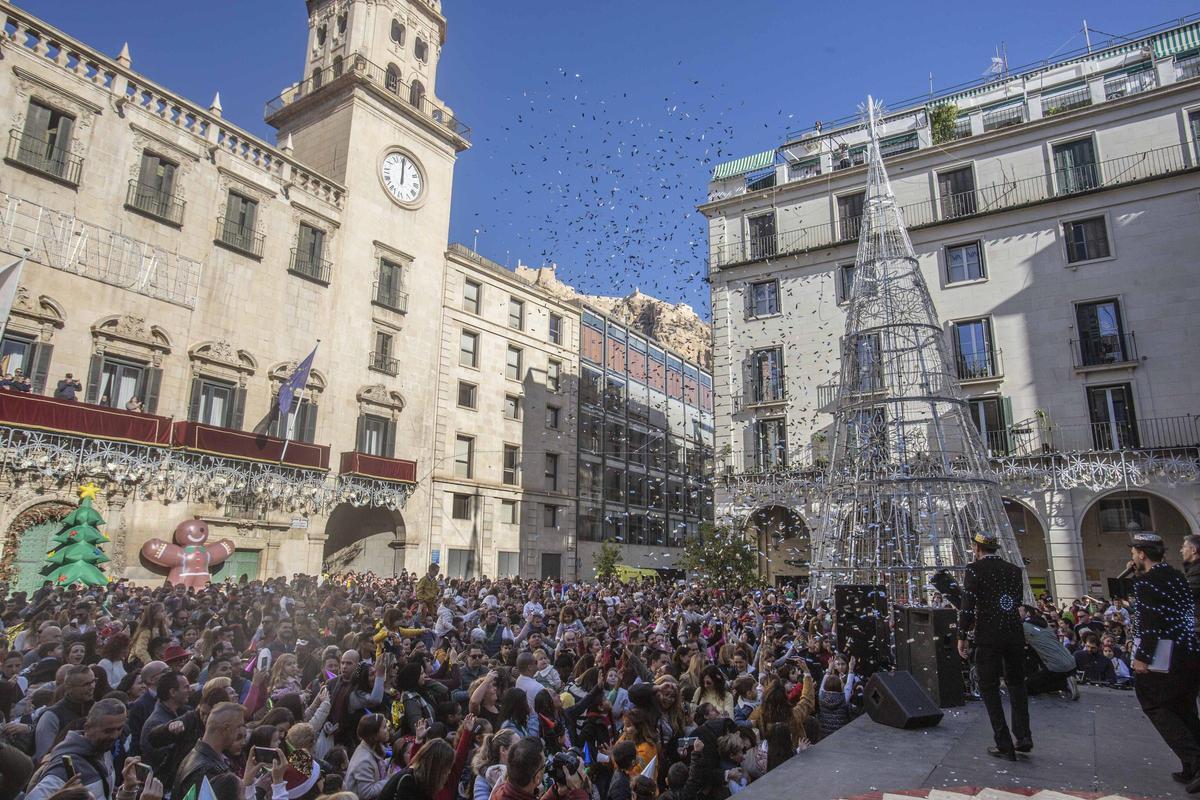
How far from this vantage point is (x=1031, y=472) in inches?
904

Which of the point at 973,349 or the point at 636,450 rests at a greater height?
the point at 973,349

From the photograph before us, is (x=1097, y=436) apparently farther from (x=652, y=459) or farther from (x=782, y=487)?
(x=652, y=459)

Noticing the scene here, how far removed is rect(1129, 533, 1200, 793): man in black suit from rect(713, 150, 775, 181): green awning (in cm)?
2825

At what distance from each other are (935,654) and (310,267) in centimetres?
2562

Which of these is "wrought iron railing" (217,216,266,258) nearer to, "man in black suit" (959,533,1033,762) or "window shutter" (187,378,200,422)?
"window shutter" (187,378,200,422)

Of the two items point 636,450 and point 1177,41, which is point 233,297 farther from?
point 1177,41

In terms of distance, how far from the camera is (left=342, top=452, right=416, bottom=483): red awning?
26688 mm

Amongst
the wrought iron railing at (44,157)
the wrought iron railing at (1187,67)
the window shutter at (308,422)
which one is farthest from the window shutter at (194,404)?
the wrought iron railing at (1187,67)

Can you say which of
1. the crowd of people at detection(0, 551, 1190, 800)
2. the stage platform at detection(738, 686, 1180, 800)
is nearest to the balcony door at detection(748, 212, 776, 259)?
the crowd of people at detection(0, 551, 1190, 800)

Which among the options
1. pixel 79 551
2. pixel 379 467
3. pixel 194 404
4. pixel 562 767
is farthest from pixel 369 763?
pixel 379 467

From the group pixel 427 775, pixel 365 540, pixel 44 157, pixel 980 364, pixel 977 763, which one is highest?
pixel 44 157

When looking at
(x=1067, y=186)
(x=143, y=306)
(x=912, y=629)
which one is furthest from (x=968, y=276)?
(x=143, y=306)

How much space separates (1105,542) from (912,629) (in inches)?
752

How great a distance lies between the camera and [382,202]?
99.5 feet
